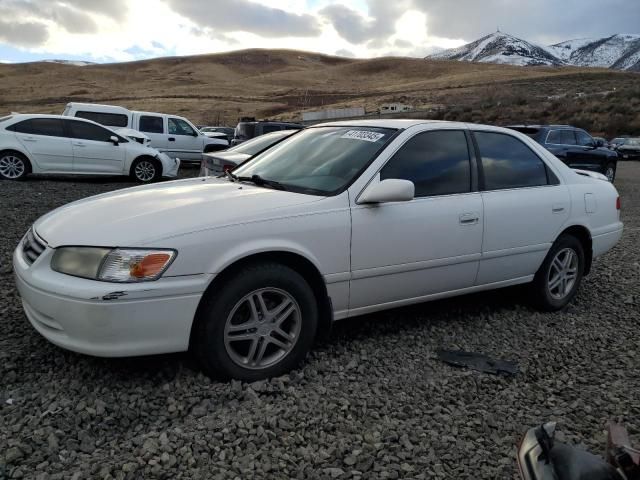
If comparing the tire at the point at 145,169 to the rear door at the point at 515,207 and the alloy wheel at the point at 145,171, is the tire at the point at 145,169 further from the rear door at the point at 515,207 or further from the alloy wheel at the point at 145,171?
the rear door at the point at 515,207

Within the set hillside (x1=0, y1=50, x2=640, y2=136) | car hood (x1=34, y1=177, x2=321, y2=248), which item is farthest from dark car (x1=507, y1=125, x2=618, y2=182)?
hillside (x1=0, y1=50, x2=640, y2=136)

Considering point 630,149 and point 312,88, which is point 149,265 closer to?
point 630,149

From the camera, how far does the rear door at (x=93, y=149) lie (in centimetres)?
1247

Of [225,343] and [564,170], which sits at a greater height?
[564,170]

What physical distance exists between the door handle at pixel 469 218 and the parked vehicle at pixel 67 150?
10.6m

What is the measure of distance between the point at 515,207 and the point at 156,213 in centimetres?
265

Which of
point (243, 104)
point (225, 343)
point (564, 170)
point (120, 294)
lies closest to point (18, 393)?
point (120, 294)

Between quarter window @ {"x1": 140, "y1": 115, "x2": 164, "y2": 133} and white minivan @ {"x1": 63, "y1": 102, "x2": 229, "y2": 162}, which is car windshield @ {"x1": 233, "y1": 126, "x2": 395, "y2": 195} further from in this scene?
quarter window @ {"x1": 140, "y1": 115, "x2": 164, "y2": 133}

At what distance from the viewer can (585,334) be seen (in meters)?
4.39

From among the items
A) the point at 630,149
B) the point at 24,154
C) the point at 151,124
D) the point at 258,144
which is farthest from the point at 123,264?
the point at 630,149

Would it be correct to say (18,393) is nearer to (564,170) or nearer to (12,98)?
(564,170)

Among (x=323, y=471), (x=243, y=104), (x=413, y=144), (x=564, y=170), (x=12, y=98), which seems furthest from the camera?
(x=12, y=98)

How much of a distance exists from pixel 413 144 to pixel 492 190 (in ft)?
2.49

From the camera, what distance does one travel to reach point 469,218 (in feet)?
13.3
